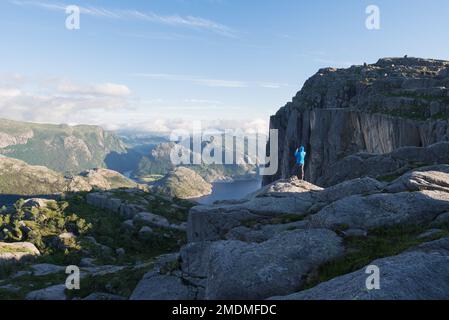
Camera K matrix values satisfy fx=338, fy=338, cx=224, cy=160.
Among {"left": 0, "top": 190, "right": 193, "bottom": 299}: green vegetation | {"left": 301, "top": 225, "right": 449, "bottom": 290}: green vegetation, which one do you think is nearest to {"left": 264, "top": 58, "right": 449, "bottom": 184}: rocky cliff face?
{"left": 301, "top": 225, "right": 449, "bottom": 290}: green vegetation

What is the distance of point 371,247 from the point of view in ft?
60.5

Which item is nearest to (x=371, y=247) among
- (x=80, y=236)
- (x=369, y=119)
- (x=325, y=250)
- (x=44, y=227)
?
(x=325, y=250)

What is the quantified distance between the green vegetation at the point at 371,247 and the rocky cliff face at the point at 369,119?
47035 millimetres

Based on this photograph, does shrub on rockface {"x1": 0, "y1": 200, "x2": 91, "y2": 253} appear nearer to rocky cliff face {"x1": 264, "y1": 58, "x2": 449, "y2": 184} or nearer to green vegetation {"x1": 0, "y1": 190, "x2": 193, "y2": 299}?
green vegetation {"x1": 0, "y1": 190, "x2": 193, "y2": 299}

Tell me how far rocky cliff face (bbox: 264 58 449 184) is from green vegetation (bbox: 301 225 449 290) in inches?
1852

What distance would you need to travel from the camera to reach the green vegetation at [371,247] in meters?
16.5

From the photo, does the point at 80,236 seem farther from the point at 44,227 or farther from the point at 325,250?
the point at 325,250

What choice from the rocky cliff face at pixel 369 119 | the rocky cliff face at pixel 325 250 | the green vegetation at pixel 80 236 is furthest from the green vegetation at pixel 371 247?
the green vegetation at pixel 80 236

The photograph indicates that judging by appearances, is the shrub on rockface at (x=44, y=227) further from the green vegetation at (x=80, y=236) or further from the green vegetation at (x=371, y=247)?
the green vegetation at (x=371, y=247)

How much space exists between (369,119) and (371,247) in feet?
246

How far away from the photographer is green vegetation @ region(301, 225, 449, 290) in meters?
16.5

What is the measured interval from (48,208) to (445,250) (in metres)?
169
